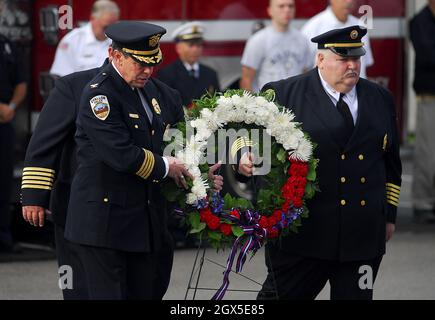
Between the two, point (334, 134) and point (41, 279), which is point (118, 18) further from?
point (334, 134)

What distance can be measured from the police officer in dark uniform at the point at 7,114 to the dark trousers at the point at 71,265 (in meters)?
3.62

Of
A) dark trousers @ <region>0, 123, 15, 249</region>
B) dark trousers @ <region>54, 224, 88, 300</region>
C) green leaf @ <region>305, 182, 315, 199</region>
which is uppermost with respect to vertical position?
green leaf @ <region>305, 182, 315, 199</region>

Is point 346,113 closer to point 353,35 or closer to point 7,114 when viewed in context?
point 353,35

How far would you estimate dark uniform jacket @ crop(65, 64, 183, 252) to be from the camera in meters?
5.91

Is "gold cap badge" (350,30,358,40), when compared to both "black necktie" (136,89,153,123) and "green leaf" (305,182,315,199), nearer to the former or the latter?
"green leaf" (305,182,315,199)

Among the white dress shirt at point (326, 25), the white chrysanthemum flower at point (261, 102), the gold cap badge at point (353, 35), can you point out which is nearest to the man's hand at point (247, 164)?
the white chrysanthemum flower at point (261, 102)

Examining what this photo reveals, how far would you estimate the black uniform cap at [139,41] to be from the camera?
598 cm

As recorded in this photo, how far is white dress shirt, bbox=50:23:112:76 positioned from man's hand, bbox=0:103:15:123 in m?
0.60

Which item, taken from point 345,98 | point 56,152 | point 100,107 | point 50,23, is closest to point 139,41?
point 100,107

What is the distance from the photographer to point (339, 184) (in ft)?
20.7

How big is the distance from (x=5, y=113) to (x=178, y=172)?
4454mm

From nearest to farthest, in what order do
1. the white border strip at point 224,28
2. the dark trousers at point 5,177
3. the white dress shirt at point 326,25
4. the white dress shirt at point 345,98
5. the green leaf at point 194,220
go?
the green leaf at point 194,220, the white dress shirt at point 345,98, the dark trousers at point 5,177, the white dress shirt at point 326,25, the white border strip at point 224,28

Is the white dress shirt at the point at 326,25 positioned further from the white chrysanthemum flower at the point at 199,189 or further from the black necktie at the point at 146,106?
the white chrysanthemum flower at the point at 199,189

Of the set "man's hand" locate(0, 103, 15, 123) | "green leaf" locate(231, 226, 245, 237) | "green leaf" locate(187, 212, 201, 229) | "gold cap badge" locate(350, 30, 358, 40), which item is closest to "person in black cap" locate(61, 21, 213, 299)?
"green leaf" locate(187, 212, 201, 229)
